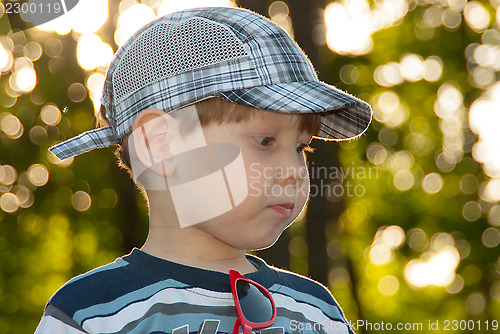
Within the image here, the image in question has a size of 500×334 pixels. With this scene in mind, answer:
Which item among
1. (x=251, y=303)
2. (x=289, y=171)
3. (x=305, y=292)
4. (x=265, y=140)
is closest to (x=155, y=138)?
(x=265, y=140)

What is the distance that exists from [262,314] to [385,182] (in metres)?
13.9

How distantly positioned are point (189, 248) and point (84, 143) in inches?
24.9

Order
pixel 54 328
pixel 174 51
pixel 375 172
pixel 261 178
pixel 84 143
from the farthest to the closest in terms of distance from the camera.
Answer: pixel 375 172 < pixel 84 143 < pixel 174 51 < pixel 261 178 < pixel 54 328

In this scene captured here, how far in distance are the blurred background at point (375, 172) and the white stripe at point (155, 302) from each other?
1072 cm

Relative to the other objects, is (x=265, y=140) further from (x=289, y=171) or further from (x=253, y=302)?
(x=253, y=302)

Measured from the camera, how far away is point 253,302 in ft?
7.55

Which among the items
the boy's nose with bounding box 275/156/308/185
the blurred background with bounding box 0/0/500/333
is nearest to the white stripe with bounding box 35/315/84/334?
the boy's nose with bounding box 275/156/308/185

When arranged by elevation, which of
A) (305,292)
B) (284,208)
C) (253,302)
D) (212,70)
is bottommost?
(305,292)

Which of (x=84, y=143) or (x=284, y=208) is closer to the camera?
(x=284, y=208)

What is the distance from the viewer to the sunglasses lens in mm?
2264

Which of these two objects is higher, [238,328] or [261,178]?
[261,178]

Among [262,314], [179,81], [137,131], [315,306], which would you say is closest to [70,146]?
[137,131]

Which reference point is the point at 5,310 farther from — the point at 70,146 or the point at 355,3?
the point at 70,146

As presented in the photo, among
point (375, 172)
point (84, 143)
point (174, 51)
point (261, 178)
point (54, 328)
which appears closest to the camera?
point (54, 328)
